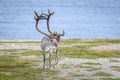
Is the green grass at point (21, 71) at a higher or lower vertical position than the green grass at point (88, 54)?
lower

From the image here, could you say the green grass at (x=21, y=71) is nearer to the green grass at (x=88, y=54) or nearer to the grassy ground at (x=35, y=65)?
the grassy ground at (x=35, y=65)

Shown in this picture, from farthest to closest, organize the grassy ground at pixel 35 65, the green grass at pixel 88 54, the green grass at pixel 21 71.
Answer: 1. the green grass at pixel 88 54
2. the grassy ground at pixel 35 65
3. the green grass at pixel 21 71

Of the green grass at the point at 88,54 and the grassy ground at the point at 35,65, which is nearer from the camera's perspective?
the grassy ground at the point at 35,65

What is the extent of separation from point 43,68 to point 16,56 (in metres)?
8.49

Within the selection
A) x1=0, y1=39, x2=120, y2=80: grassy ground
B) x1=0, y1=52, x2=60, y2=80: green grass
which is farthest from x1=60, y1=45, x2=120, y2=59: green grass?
x1=0, y1=52, x2=60, y2=80: green grass

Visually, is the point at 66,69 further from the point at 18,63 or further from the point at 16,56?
the point at 16,56

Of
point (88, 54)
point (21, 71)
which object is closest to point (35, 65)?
point (21, 71)

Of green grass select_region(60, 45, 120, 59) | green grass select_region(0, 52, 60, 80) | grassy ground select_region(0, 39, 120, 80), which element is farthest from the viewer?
green grass select_region(60, 45, 120, 59)

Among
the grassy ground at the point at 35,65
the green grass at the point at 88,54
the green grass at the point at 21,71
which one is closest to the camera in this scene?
the green grass at the point at 21,71

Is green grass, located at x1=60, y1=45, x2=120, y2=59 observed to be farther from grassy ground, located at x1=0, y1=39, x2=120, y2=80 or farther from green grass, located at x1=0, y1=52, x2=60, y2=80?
green grass, located at x1=0, y1=52, x2=60, y2=80

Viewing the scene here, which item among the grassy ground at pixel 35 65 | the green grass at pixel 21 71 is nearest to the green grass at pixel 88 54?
the grassy ground at pixel 35 65

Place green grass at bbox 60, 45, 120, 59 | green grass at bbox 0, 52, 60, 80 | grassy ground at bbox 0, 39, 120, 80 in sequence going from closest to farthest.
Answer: green grass at bbox 0, 52, 60, 80
grassy ground at bbox 0, 39, 120, 80
green grass at bbox 60, 45, 120, 59

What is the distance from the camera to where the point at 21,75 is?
3030 centimetres

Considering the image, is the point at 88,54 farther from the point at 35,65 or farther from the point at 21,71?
the point at 21,71
